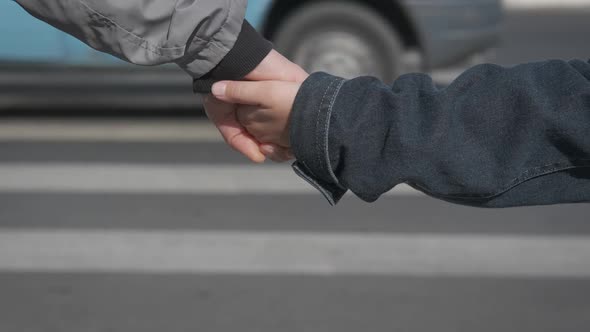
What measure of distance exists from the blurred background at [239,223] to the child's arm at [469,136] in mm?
1809

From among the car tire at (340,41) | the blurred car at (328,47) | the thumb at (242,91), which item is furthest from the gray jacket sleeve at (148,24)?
the car tire at (340,41)

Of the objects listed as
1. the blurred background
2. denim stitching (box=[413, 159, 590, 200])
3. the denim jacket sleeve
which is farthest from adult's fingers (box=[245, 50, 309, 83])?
the blurred background

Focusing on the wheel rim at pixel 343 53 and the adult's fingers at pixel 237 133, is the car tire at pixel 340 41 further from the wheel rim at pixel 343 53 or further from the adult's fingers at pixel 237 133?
the adult's fingers at pixel 237 133

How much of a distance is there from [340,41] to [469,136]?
5071 mm

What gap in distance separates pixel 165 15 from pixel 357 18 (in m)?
5.10

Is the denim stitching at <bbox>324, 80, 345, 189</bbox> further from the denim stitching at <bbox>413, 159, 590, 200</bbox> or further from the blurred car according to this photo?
the blurred car

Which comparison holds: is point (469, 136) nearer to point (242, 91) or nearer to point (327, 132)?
point (327, 132)

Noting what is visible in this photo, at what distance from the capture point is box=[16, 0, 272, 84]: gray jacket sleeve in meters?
1.50

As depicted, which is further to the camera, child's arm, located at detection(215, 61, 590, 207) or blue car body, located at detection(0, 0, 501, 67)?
blue car body, located at detection(0, 0, 501, 67)

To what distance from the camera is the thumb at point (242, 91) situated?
1714 millimetres

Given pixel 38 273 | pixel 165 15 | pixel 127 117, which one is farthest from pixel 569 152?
pixel 127 117

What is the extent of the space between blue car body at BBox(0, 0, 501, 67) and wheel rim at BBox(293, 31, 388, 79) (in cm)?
35

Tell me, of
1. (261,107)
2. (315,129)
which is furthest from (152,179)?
(315,129)

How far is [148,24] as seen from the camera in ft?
4.96
